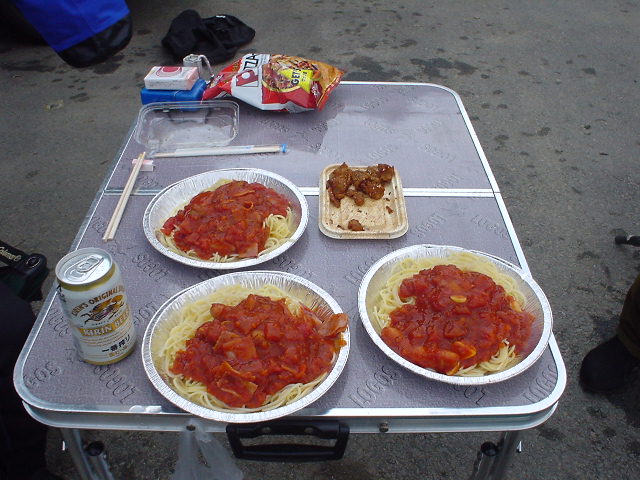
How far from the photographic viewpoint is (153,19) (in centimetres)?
820

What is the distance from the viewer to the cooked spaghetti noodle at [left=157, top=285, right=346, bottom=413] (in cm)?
159

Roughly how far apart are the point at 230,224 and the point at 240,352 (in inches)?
28.1

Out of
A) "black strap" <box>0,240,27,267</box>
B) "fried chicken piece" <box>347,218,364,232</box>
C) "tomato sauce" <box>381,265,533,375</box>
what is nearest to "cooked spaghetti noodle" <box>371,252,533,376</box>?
"tomato sauce" <box>381,265,533,375</box>

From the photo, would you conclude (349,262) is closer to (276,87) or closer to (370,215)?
(370,215)

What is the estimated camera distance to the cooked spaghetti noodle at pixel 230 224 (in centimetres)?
215

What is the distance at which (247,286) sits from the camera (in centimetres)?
201

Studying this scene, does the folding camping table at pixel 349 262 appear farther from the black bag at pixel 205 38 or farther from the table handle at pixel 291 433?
the black bag at pixel 205 38

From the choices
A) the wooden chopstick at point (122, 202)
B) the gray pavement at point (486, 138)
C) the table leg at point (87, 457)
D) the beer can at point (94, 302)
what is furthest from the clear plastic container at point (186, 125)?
the gray pavement at point (486, 138)

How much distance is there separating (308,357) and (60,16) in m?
3.54

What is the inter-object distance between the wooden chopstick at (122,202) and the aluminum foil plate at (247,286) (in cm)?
62

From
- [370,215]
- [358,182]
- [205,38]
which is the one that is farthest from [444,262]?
[205,38]

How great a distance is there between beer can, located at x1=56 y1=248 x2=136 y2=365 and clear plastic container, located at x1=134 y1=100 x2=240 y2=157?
4.91ft

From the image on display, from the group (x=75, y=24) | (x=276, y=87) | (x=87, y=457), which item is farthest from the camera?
(x=75, y=24)

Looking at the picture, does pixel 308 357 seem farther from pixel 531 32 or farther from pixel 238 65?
pixel 531 32
